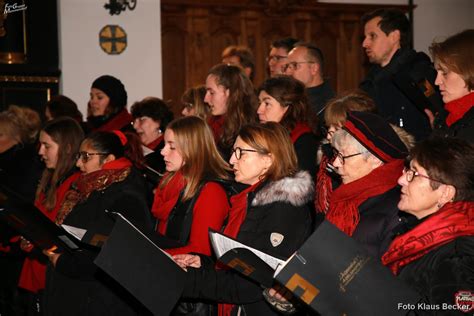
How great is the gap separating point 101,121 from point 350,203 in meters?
3.53

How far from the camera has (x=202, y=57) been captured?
34.5 feet

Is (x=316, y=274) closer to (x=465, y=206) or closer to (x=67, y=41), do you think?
(x=465, y=206)

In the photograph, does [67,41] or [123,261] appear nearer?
[123,261]

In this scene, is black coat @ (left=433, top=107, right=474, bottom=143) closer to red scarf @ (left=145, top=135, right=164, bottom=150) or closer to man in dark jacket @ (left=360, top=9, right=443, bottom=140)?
man in dark jacket @ (left=360, top=9, right=443, bottom=140)

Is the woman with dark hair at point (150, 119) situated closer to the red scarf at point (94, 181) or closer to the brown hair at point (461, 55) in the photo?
the red scarf at point (94, 181)

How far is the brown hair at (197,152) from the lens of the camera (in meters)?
3.94

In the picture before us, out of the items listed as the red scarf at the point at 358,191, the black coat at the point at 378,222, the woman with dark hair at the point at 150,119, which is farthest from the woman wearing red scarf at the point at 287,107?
the woman with dark hair at the point at 150,119

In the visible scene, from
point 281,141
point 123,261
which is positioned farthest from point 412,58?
point 123,261

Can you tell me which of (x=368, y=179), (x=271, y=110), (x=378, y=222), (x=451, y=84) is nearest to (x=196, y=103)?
(x=271, y=110)

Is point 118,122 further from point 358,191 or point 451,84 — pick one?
point 358,191

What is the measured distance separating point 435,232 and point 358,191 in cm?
65

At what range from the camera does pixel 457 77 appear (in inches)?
146

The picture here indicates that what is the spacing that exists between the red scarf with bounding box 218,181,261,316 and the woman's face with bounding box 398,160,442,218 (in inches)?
36.4

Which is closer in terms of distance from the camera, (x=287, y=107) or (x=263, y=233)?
(x=263, y=233)
